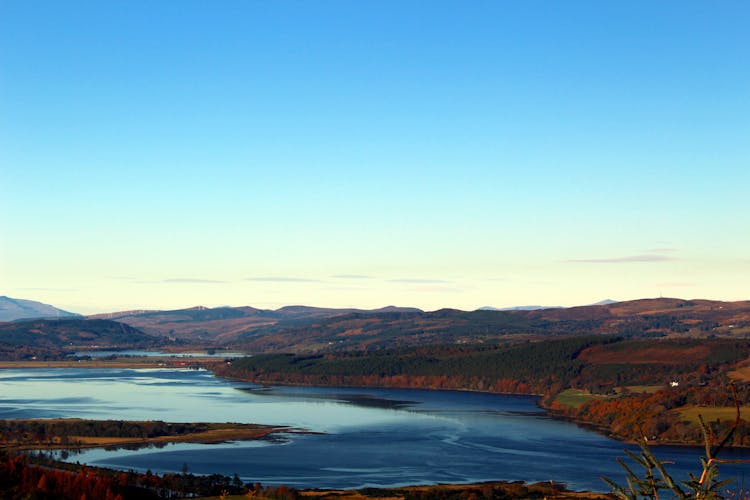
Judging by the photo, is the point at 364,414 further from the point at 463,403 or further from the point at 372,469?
the point at 372,469

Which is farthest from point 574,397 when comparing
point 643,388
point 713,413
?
point 713,413

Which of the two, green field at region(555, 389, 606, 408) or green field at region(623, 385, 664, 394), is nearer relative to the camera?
green field at region(555, 389, 606, 408)

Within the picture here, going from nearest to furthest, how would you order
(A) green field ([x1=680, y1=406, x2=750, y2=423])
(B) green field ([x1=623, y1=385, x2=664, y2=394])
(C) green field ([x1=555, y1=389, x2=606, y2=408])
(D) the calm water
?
(D) the calm water, (A) green field ([x1=680, y1=406, x2=750, y2=423]), (C) green field ([x1=555, y1=389, x2=606, y2=408]), (B) green field ([x1=623, y1=385, x2=664, y2=394])

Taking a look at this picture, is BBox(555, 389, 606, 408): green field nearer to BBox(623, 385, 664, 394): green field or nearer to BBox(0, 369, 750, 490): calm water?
BBox(0, 369, 750, 490): calm water

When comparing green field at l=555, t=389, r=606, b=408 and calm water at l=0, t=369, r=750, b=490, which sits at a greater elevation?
green field at l=555, t=389, r=606, b=408

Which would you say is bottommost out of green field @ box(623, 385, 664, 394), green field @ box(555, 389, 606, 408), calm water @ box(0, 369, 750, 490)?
calm water @ box(0, 369, 750, 490)

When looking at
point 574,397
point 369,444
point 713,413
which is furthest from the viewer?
point 574,397

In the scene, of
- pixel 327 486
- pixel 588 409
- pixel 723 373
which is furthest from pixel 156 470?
pixel 723 373

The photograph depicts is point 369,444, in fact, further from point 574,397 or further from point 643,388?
point 643,388

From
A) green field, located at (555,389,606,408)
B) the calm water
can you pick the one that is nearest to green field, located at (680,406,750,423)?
the calm water
